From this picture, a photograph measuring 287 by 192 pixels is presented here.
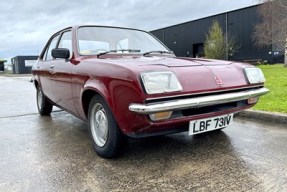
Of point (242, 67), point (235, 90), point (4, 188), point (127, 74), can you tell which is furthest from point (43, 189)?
point (242, 67)

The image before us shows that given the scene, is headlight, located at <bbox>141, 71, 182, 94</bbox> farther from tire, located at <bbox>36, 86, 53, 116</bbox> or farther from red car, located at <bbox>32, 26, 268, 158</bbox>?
tire, located at <bbox>36, 86, 53, 116</bbox>

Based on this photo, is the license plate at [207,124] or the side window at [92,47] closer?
the license plate at [207,124]

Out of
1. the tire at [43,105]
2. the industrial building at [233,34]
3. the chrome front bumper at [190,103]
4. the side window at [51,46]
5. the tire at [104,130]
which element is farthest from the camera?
the industrial building at [233,34]

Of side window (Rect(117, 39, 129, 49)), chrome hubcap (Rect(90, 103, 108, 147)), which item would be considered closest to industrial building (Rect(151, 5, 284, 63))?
side window (Rect(117, 39, 129, 49))

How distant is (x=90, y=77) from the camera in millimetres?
3305

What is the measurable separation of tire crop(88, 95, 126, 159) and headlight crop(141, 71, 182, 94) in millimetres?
579

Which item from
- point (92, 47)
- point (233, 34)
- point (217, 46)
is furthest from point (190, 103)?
point (233, 34)

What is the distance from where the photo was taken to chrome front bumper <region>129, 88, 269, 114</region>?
8.52ft

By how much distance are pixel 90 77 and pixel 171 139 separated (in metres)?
1.36

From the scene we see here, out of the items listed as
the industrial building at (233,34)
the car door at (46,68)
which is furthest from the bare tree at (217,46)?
the car door at (46,68)

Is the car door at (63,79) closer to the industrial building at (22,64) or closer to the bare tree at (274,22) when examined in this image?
the bare tree at (274,22)

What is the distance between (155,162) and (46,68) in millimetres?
2713

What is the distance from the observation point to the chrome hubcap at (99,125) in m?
3.31

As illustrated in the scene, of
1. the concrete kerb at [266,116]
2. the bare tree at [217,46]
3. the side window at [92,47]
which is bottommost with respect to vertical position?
the concrete kerb at [266,116]
